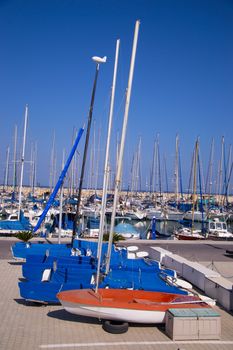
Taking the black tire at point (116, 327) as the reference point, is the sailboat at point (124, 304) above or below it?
above

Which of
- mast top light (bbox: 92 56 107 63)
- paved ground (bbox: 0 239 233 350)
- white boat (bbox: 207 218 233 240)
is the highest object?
mast top light (bbox: 92 56 107 63)

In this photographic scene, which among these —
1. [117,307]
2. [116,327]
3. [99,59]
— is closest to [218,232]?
[99,59]

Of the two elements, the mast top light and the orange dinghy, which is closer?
the orange dinghy

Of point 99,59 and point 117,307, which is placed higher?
point 99,59

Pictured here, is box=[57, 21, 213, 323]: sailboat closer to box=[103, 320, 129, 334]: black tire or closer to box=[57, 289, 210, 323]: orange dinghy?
box=[57, 289, 210, 323]: orange dinghy

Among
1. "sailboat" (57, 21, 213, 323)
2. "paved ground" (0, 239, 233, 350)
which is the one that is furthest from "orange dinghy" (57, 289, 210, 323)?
"paved ground" (0, 239, 233, 350)

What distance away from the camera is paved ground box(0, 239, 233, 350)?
27.7ft

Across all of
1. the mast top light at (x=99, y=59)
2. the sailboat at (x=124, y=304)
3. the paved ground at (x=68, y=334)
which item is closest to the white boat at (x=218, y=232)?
the mast top light at (x=99, y=59)

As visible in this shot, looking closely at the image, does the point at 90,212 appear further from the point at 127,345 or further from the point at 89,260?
the point at 127,345

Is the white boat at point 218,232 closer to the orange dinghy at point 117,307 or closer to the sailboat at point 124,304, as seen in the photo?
the sailboat at point 124,304

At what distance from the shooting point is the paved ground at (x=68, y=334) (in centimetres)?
843

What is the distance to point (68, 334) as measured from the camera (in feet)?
29.7

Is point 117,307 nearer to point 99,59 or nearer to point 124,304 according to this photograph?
point 124,304

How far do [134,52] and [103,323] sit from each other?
7556 mm
